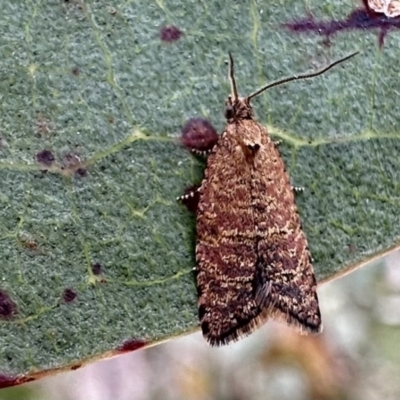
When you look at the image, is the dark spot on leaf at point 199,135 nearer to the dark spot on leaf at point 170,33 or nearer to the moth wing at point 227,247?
the moth wing at point 227,247

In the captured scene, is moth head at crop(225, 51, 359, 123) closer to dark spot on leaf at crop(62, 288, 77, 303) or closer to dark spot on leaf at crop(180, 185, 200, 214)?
dark spot on leaf at crop(180, 185, 200, 214)

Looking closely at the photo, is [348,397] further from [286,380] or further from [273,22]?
[273,22]

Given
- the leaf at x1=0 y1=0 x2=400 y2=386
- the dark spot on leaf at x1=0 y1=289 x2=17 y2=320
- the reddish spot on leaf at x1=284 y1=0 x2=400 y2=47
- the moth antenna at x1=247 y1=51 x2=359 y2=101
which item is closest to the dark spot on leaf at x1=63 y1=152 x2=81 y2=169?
the leaf at x1=0 y1=0 x2=400 y2=386

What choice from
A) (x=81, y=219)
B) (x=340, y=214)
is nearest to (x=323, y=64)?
(x=340, y=214)

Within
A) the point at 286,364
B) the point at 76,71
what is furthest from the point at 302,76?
the point at 286,364

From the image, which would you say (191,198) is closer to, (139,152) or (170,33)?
(139,152)

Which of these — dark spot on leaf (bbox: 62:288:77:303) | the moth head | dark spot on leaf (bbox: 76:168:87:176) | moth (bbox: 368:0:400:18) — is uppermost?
moth (bbox: 368:0:400:18)

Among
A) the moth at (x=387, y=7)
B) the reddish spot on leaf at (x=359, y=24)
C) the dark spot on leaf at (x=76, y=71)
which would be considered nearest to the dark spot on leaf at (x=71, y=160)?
the dark spot on leaf at (x=76, y=71)
